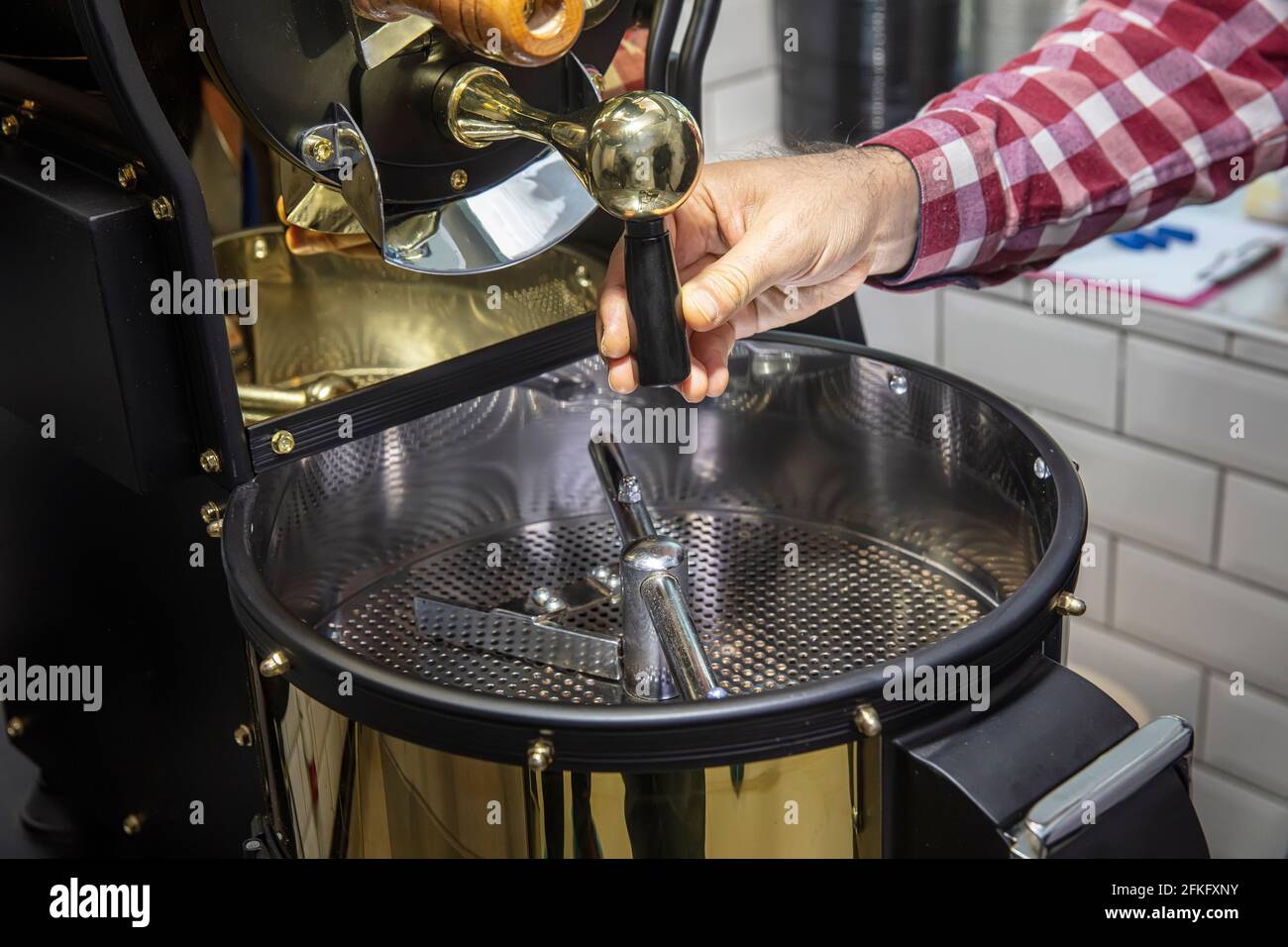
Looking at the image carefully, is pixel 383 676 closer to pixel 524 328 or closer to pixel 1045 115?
pixel 524 328

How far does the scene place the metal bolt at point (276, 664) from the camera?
26.1 inches

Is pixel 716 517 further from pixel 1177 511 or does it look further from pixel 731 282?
pixel 1177 511

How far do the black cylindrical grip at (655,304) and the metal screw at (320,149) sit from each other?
0.16 meters

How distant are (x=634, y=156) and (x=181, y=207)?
0.69 feet

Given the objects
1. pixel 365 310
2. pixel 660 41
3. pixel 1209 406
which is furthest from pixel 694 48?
pixel 1209 406

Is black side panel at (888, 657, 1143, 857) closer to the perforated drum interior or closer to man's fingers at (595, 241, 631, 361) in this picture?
the perforated drum interior

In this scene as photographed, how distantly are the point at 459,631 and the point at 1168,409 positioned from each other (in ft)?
3.60

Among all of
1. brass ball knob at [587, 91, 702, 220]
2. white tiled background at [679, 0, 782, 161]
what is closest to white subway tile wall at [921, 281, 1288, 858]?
white tiled background at [679, 0, 782, 161]

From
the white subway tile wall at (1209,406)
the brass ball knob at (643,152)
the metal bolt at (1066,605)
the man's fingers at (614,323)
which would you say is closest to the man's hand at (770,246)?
the man's fingers at (614,323)

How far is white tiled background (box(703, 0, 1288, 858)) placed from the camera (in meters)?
1.61

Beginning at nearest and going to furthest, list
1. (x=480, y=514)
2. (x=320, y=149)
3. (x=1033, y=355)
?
(x=320, y=149) → (x=480, y=514) → (x=1033, y=355)

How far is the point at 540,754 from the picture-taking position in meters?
0.61

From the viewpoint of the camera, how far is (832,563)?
87cm
